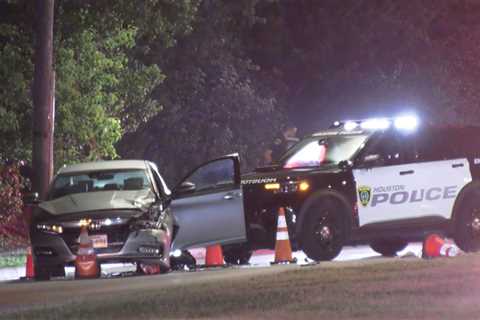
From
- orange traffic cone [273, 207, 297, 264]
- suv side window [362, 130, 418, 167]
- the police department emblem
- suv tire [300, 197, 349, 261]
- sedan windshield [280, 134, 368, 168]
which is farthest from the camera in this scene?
sedan windshield [280, 134, 368, 168]

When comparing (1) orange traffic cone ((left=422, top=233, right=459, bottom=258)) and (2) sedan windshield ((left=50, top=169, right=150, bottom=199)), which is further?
(1) orange traffic cone ((left=422, top=233, right=459, bottom=258))

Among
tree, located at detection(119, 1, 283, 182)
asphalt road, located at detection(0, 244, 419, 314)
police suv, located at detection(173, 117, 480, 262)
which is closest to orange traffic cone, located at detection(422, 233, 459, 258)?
police suv, located at detection(173, 117, 480, 262)

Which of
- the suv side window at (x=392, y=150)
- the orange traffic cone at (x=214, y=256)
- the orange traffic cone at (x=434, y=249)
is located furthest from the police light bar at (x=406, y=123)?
the orange traffic cone at (x=214, y=256)

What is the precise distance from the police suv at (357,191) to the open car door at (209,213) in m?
0.01

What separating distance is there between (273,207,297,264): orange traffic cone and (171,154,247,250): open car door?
52 centimetres

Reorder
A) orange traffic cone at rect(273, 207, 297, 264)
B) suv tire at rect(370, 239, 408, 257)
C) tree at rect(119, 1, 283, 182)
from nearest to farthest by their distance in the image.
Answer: orange traffic cone at rect(273, 207, 297, 264) → suv tire at rect(370, 239, 408, 257) → tree at rect(119, 1, 283, 182)

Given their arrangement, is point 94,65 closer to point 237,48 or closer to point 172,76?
point 172,76

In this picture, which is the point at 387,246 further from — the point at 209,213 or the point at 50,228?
the point at 50,228

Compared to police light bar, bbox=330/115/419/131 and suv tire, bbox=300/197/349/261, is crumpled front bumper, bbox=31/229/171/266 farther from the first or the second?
police light bar, bbox=330/115/419/131

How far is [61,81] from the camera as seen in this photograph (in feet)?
97.7

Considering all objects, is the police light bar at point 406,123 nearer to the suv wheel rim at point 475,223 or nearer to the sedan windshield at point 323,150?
the sedan windshield at point 323,150

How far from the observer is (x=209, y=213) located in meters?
20.6

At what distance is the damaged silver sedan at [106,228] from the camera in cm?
1992

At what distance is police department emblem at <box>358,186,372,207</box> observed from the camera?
21391mm
